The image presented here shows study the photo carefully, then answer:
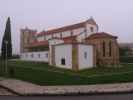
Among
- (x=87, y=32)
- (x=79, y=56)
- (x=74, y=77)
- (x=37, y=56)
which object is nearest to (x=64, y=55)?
(x=79, y=56)

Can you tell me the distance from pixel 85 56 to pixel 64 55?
3206 mm

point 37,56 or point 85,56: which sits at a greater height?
point 85,56

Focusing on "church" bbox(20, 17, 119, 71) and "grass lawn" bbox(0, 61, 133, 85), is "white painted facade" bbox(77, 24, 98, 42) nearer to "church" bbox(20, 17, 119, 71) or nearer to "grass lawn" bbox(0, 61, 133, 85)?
"church" bbox(20, 17, 119, 71)

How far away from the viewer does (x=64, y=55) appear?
34.4m

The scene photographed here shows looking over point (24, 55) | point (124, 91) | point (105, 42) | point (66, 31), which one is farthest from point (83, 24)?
point (124, 91)

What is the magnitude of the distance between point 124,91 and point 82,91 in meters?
2.51

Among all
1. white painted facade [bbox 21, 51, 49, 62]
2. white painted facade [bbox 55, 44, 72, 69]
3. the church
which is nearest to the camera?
the church

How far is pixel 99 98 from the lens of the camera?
38.1 feet

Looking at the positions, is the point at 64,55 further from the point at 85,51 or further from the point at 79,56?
the point at 85,51

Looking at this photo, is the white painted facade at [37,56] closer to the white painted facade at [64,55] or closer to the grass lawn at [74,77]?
the white painted facade at [64,55]

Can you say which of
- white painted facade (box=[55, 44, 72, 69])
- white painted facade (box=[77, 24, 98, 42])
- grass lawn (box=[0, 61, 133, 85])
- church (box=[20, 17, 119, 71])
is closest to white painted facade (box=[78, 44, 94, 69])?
church (box=[20, 17, 119, 71])

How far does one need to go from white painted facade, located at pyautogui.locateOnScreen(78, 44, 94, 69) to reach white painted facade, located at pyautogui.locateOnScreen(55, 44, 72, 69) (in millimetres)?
1459

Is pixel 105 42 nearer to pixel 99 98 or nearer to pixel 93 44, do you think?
pixel 93 44

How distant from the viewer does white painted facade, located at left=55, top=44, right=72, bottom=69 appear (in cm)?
3303
